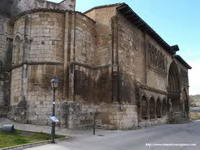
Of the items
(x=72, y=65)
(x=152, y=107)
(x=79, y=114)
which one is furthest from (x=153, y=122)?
(x=72, y=65)

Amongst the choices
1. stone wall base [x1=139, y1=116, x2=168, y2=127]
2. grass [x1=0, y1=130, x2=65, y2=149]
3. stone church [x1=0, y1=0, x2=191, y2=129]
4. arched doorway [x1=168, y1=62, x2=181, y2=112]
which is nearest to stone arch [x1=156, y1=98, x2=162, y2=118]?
stone wall base [x1=139, y1=116, x2=168, y2=127]

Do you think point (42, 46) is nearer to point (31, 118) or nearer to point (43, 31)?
point (43, 31)

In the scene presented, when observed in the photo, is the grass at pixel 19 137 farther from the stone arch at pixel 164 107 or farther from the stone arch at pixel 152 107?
the stone arch at pixel 164 107

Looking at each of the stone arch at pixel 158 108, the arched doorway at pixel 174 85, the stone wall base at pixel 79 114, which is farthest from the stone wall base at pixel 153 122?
the arched doorway at pixel 174 85

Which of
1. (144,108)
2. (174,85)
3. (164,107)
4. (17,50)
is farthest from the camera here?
(174,85)

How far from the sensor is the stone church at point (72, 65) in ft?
52.5

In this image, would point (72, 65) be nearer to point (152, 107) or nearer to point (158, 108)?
point (152, 107)

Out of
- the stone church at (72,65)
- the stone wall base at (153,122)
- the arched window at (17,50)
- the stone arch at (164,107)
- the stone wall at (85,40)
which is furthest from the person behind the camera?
the stone arch at (164,107)

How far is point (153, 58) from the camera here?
25.8m

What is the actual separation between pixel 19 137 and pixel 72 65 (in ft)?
21.3

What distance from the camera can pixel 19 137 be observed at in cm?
1108

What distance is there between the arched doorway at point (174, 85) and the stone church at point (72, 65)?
43.2 ft

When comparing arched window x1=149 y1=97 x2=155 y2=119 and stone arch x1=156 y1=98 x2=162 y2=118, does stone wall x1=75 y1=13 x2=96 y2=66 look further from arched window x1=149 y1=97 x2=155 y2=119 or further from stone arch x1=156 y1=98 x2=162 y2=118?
stone arch x1=156 y1=98 x2=162 y2=118

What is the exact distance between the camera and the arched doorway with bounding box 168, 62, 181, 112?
3339 centimetres
